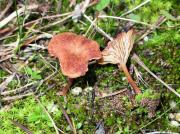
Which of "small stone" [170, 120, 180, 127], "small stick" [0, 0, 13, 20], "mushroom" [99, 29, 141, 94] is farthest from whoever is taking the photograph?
"small stick" [0, 0, 13, 20]

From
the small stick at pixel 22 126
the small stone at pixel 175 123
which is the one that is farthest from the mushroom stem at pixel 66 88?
the small stone at pixel 175 123

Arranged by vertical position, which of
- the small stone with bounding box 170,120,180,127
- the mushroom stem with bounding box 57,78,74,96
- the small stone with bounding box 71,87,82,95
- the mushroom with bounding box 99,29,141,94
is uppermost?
the mushroom with bounding box 99,29,141,94

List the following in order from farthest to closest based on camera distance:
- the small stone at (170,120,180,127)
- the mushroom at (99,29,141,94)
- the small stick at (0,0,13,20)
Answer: the small stick at (0,0,13,20)
the mushroom at (99,29,141,94)
the small stone at (170,120,180,127)

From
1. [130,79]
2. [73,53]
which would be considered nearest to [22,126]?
[73,53]

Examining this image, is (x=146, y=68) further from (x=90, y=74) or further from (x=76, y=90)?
(x=76, y=90)

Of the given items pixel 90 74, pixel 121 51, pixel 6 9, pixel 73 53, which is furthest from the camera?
pixel 6 9

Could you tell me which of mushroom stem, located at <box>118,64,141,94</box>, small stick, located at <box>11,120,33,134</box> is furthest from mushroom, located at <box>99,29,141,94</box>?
small stick, located at <box>11,120,33,134</box>

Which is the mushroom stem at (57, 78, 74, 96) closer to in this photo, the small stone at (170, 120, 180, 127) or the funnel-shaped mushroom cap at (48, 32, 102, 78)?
the funnel-shaped mushroom cap at (48, 32, 102, 78)
